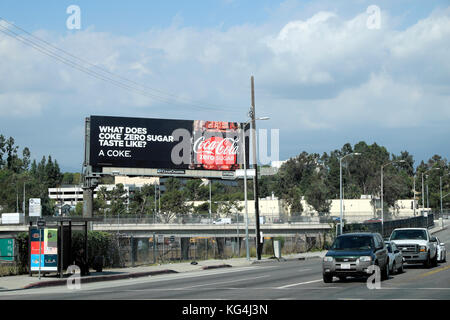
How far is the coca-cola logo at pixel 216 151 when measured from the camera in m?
72.7

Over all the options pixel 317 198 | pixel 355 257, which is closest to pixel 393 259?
pixel 355 257

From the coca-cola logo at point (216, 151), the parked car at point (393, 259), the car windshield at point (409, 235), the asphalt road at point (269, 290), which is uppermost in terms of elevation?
the coca-cola logo at point (216, 151)

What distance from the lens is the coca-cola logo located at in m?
72.7

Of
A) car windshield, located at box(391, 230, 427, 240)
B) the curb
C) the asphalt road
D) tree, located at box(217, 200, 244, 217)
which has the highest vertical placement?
A: tree, located at box(217, 200, 244, 217)

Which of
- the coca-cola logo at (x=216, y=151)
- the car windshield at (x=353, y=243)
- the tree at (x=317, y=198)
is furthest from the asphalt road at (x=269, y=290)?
the tree at (x=317, y=198)

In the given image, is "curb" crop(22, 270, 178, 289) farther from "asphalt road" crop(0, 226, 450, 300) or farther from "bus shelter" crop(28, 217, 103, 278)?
"bus shelter" crop(28, 217, 103, 278)

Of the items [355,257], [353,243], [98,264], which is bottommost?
[98,264]

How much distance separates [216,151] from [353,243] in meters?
50.5

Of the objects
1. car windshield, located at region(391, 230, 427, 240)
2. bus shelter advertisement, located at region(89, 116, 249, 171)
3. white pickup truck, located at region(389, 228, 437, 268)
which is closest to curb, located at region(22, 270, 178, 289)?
car windshield, located at region(391, 230, 427, 240)

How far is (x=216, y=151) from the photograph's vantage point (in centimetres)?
7356

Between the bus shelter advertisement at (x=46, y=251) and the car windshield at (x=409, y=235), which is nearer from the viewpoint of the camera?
the bus shelter advertisement at (x=46, y=251)

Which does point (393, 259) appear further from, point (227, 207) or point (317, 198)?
point (317, 198)

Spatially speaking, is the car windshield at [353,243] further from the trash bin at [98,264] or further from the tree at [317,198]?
the tree at [317,198]
